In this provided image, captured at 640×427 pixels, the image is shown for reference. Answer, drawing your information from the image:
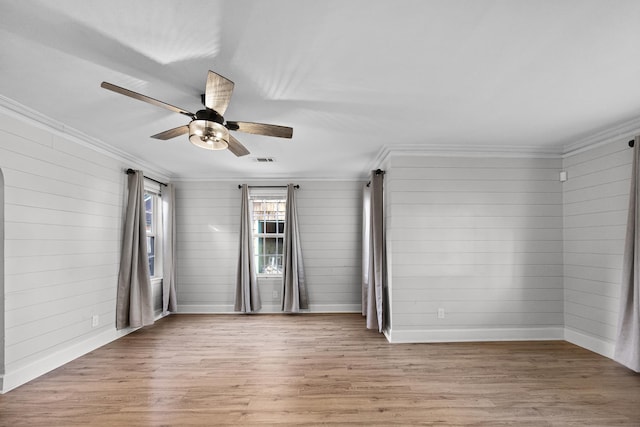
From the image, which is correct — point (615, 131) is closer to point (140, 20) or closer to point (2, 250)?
point (140, 20)

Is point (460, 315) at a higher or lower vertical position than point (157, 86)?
lower

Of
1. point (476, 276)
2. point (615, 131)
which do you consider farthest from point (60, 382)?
point (615, 131)

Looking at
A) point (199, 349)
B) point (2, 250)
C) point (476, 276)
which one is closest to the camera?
point (2, 250)

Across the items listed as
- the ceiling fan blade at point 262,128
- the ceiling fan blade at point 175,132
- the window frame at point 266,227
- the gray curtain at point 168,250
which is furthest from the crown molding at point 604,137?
the gray curtain at point 168,250

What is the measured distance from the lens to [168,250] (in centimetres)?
546

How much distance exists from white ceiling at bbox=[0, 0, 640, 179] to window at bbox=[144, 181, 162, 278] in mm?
1938

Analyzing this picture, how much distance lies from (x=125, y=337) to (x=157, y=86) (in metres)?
3.46

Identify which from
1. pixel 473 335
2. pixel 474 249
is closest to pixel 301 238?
pixel 474 249

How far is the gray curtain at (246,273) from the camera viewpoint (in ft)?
18.4

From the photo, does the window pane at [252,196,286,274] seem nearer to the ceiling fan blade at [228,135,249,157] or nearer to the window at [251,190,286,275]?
the window at [251,190,286,275]

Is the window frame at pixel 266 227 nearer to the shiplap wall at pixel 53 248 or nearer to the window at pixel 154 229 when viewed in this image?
the window at pixel 154 229

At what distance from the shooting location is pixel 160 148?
13.7ft

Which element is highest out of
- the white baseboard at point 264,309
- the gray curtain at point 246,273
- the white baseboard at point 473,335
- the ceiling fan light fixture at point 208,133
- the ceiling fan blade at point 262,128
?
the ceiling fan blade at point 262,128

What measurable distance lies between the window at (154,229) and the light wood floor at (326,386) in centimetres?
150
